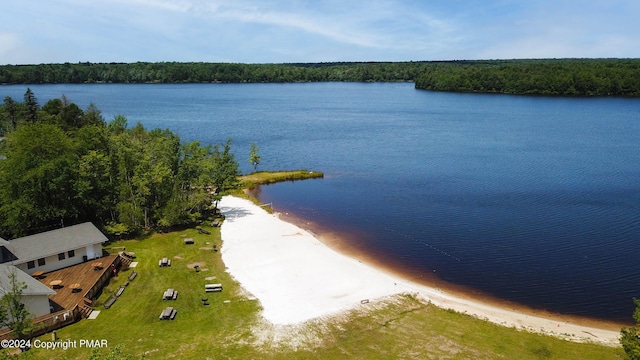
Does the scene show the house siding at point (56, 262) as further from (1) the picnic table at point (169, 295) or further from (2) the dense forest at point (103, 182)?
(1) the picnic table at point (169, 295)

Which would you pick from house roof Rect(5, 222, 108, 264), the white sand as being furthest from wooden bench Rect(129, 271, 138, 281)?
the white sand

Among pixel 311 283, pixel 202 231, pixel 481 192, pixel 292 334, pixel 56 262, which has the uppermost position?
pixel 481 192

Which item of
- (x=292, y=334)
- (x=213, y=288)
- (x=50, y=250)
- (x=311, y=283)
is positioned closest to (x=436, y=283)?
(x=311, y=283)

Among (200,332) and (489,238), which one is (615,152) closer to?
(489,238)

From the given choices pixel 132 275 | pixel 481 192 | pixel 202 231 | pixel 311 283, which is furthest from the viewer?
pixel 481 192

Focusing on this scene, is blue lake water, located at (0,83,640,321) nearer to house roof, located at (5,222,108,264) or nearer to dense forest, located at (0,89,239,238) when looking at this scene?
dense forest, located at (0,89,239,238)

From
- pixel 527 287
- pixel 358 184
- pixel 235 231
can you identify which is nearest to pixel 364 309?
pixel 527 287

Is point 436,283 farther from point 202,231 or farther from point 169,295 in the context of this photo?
point 202,231
